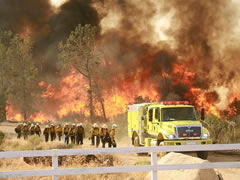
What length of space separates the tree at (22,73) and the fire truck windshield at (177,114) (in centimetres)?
4543

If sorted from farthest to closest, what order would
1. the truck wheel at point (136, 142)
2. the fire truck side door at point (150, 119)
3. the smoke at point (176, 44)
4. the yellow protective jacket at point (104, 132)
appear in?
the smoke at point (176, 44)
the yellow protective jacket at point (104, 132)
the truck wheel at point (136, 142)
the fire truck side door at point (150, 119)

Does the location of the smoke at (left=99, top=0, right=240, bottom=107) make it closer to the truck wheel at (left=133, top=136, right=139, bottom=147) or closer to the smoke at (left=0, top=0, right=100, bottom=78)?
the smoke at (left=0, top=0, right=100, bottom=78)

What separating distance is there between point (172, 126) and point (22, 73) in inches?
1887

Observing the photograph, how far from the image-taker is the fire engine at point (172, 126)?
62.4 feet

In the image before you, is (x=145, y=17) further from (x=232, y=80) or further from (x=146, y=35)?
(x=232, y=80)

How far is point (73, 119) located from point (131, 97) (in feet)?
32.6

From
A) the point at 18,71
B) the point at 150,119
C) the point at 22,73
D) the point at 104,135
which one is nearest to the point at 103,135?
the point at 104,135

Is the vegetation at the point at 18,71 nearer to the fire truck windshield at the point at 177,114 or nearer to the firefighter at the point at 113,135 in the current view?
the firefighter at the point at 113,135

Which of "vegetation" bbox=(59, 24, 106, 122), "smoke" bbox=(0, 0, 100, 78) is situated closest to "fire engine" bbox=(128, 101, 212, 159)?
"vegetation" bbox=(59, 24, 106, 122)

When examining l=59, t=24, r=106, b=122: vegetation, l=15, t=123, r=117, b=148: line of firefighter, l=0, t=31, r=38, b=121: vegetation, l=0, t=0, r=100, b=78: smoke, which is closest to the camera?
l=15, t=123, r=117, b=148: line of firefighter

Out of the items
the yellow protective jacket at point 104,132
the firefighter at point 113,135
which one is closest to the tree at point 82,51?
the yellow protective jacket at point 104,132

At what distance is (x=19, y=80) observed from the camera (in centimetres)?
6406

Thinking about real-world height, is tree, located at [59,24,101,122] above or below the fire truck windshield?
above

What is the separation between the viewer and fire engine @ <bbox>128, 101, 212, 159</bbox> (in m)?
19.0
